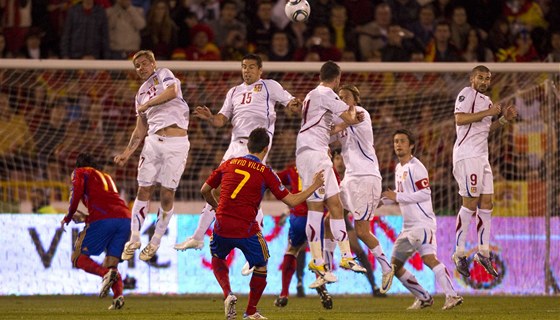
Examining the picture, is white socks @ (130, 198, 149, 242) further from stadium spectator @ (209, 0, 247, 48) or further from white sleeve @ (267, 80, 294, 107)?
stadium spectator @ (209, 0, 247, 48)

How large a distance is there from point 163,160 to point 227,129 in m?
5.62

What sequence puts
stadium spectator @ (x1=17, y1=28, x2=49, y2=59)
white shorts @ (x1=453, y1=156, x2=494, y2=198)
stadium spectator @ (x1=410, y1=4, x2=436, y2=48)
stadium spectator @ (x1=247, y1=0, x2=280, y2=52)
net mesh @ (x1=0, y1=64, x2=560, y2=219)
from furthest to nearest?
stadium spectator @ (x1=410, y1=4, x2=436, y2=48) → stadium spectator @ (x1=247, y1=0, x2=280, y2=52) → stadium spectator @ (x1=17, y1=28, x2=49, y2=59) → net mesh @ (x1=0, y1=64, x2=560, y2=219) → white shorts @ (x1=453, y1=156, x2=494, y2=198)

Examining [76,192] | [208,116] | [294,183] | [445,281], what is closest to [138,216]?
[76,192]

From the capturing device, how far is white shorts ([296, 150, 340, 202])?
12836 mm

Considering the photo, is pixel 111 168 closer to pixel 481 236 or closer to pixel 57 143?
pixel 57 143

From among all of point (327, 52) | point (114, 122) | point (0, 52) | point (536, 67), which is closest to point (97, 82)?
point (114, 122)

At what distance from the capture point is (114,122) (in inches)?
Answer: 735

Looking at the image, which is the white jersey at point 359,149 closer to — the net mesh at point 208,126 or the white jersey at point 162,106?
the white jersey at point 162,106

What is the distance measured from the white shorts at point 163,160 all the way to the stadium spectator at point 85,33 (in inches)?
252

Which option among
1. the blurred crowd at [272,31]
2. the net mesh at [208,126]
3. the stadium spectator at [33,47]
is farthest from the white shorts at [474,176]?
the stadium spectator at [33,47]

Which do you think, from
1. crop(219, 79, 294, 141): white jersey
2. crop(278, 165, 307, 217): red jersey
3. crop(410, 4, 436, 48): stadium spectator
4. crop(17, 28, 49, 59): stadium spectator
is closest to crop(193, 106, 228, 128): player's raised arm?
crop(219, 79, 294, 141): white jersey

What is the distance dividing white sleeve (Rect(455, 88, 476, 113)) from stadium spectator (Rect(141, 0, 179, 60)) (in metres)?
7.82

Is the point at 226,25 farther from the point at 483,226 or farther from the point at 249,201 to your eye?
the point at 249,201

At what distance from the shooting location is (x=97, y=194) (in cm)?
1422
